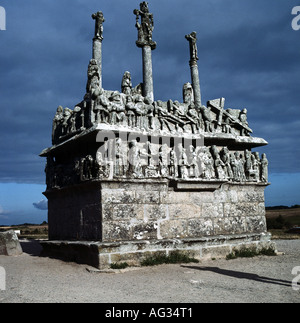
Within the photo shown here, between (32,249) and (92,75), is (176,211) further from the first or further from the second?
(32,249)

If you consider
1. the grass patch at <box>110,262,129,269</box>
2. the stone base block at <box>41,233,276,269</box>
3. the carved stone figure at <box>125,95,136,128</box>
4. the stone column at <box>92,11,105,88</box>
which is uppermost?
the stone column at <box>92,11,105,88</box>

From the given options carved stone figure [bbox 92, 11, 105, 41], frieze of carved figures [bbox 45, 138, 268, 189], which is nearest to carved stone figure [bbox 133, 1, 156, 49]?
carved stone figure [bbox 92, 11, 105, 41]

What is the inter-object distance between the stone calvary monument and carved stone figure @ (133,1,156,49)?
4 cm

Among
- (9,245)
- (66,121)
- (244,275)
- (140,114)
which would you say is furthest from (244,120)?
(9,245)

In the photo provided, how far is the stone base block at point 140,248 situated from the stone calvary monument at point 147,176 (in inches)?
1.0

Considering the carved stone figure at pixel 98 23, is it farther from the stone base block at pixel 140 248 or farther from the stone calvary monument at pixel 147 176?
the stone base block at pixel 140 248

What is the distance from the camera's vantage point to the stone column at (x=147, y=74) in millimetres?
11570

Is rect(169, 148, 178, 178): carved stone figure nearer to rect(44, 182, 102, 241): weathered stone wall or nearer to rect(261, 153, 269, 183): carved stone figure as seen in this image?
rect(44, 182, 102, 241): weathered stone wall

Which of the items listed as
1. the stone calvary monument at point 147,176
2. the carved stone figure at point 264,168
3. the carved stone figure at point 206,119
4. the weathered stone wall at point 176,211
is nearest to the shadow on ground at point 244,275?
the stone calvary monument at point 147,176

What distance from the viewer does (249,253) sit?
10359mm

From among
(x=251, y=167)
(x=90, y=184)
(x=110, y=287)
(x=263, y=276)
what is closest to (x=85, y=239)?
(x=90, y=184)

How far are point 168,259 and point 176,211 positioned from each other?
4.76ft

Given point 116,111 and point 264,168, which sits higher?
point 116,111

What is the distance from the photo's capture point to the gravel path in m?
5.69
